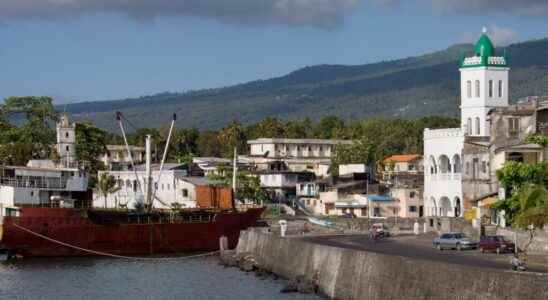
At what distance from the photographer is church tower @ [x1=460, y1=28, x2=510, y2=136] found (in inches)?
3548

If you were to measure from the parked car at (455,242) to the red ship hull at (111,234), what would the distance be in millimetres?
30575

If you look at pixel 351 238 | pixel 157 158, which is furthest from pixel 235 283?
pixel 157 158

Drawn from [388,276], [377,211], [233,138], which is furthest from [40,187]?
[233,138]

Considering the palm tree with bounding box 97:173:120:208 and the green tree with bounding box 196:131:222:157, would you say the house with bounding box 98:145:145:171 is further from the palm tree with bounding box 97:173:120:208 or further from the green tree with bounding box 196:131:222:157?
the palm tree with bounding box 97:173:120:208

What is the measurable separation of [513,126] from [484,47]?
19442mm

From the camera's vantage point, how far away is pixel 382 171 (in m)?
133

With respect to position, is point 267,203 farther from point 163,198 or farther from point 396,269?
point 396,269

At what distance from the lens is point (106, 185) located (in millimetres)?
115688

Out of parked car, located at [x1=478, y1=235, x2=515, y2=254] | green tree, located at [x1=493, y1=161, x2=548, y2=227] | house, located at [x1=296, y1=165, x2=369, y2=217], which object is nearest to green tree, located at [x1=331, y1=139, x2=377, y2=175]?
house, located at [x1=296, y1=165, x2=369, y2=217]

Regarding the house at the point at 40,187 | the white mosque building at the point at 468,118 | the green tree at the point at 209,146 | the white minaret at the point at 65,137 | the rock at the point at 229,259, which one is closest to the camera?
the rock at the point at 229,259

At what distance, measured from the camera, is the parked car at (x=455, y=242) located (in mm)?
54969

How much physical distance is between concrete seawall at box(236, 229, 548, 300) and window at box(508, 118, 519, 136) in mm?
20084

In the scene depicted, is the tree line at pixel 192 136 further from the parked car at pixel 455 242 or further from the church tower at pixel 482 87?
the parked car at pixel 455 242

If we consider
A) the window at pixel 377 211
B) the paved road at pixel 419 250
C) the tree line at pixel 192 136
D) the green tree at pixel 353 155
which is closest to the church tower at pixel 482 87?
the window at pixel 377 211
